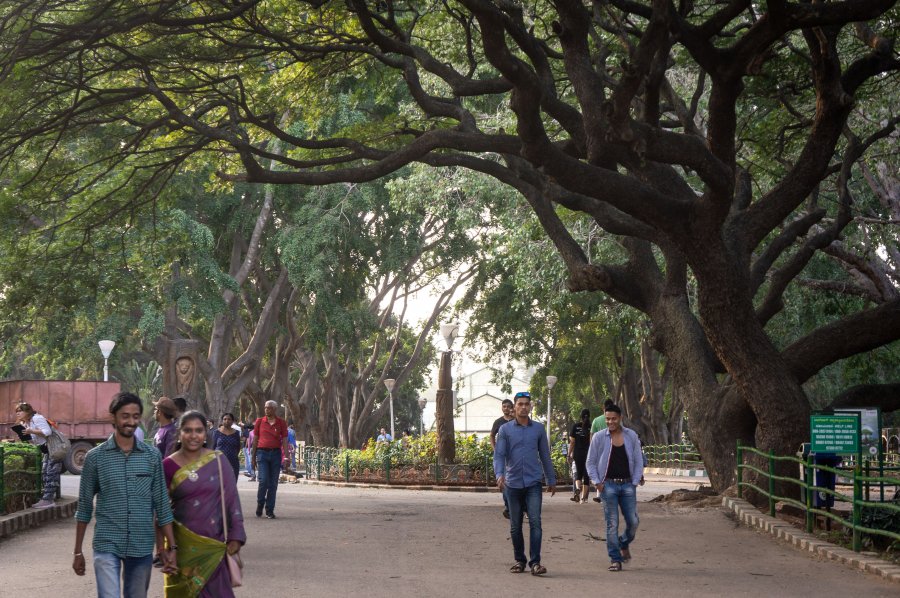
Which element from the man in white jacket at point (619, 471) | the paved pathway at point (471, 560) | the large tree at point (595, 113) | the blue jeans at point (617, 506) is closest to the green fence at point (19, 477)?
the paved pathway at point (471, 560)

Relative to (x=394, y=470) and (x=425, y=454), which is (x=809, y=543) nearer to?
(x=425, y=454)

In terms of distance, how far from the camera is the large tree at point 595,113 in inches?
535

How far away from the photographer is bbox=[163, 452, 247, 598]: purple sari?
6.76 m

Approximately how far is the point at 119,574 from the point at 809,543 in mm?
8267

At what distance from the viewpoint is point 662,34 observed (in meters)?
12.7

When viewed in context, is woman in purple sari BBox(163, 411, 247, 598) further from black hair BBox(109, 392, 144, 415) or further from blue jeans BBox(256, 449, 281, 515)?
blue jeans BBox(256, 449, 281, 515)

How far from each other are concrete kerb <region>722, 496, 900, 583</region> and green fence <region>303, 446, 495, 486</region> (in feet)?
31.8

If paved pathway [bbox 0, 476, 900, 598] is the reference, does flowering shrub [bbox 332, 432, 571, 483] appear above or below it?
above

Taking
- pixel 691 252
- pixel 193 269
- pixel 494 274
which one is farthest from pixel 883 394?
pixel 494 274

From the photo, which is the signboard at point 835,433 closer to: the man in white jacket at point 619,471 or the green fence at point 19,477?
the man in white jacket at point 619,471

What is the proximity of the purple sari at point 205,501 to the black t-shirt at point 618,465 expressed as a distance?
5.42 m

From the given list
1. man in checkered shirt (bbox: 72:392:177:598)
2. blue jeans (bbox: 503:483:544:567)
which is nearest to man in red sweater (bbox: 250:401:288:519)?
blue jeans (bbox: 503:483:544:567)

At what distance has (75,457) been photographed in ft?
103

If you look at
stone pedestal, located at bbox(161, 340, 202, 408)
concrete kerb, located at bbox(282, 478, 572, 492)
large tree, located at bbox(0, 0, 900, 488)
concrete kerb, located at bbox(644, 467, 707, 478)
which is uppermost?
large tree, located at bbox(0, 0, 900, 488)
